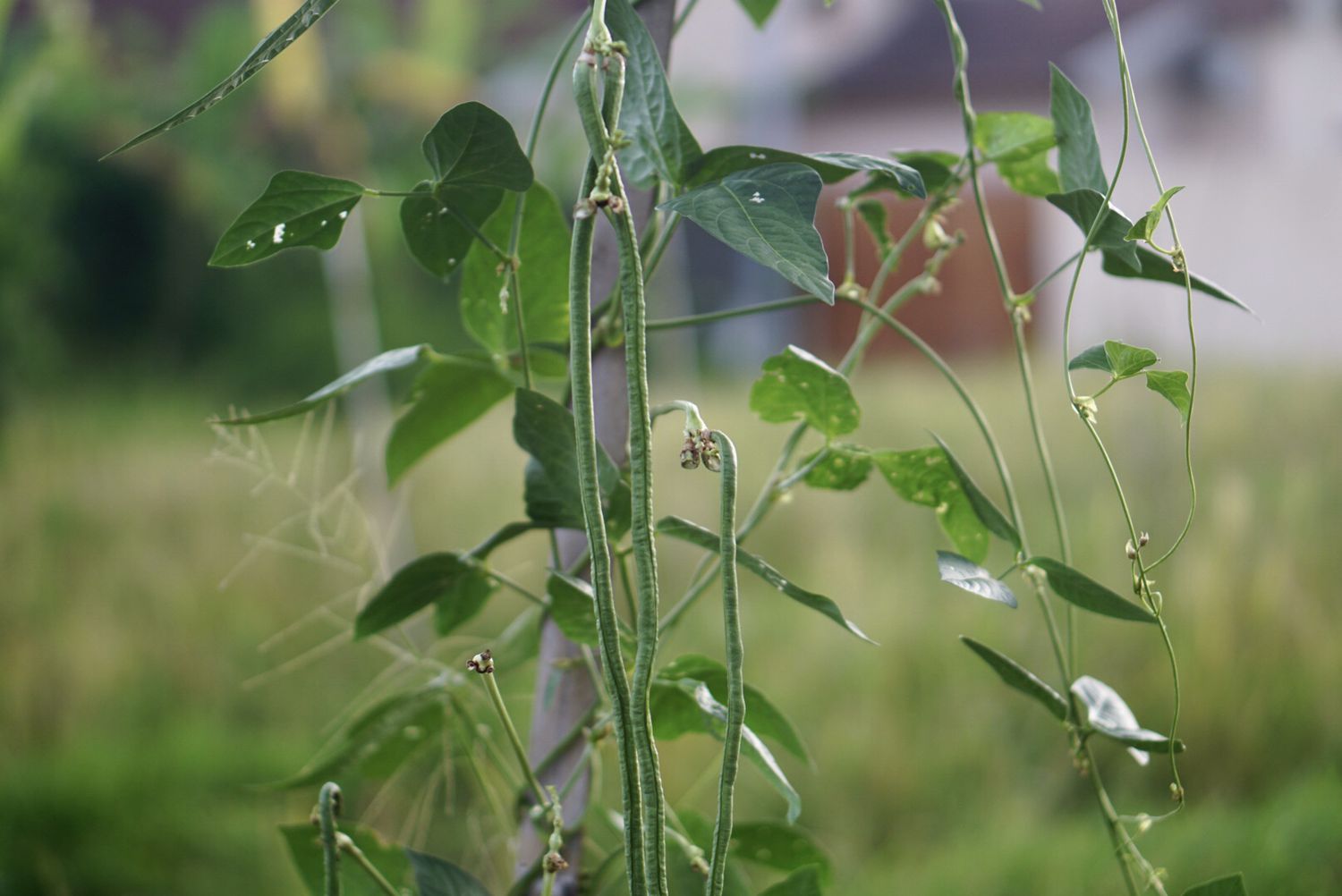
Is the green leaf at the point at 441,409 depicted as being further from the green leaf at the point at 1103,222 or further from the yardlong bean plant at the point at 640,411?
the green leaf at the point at 1103,222

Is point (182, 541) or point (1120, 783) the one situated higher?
point (182, 541)

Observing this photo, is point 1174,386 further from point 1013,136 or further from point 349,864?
point 349,864

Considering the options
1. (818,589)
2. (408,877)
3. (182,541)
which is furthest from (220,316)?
(408,877)

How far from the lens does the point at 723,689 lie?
266 mm

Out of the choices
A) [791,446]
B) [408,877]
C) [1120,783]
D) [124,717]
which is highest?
[791,446]

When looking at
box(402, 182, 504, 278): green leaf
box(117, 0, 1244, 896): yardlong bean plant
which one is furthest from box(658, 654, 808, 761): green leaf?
box(402, 182, 504, 278): green leaf

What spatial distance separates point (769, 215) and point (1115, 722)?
15 cm

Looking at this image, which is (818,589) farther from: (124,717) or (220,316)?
(220,316)

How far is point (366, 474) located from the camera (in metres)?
1.54

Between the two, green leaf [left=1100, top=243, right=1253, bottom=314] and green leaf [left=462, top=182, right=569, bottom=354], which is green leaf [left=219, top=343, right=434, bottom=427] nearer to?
green leaf [left=462, top=182, right=569, bottom=354]

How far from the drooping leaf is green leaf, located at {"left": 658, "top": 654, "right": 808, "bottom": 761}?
0.38 ft

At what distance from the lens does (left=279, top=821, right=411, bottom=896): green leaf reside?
29 centimetres

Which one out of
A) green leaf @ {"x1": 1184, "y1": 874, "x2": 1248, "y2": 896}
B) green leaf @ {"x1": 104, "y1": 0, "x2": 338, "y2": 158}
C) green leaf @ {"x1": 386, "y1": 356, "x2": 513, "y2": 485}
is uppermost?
green leaf @ {"x1": 104, "y1": 0, "x2": 338, "y2": 158}

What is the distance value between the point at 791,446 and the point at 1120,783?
728 mm
